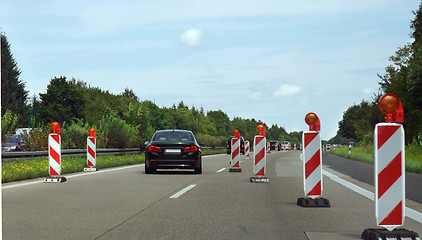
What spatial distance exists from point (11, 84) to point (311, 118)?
6773cm

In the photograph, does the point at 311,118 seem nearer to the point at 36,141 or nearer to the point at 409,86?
the point at 36,141

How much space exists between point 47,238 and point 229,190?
6.13 metres

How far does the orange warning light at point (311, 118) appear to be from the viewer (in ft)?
28.8

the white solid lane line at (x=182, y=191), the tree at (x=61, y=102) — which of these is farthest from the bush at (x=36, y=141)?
the tree at (x=61, y=102)

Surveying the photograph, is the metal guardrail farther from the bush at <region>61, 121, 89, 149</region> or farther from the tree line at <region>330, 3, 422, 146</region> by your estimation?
the tree line at <region>330, 3, 422, 146</region>

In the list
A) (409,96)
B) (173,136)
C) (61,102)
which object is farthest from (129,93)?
(173,136)

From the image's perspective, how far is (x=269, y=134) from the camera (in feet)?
624

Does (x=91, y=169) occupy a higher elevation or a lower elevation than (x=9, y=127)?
lower

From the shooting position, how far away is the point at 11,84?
231ft

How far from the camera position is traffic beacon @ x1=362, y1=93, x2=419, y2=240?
18.8 feet

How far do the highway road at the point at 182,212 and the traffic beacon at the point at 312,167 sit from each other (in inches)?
10.6

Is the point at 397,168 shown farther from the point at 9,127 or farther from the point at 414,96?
the point at 414,96

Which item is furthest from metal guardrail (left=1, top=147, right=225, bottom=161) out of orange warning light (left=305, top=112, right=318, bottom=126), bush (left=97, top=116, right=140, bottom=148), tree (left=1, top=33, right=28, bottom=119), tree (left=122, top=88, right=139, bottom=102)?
tree (left=122, top=88, right=139, bottom=102)

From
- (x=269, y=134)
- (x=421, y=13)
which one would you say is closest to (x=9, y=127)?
(x=421, y=13)
